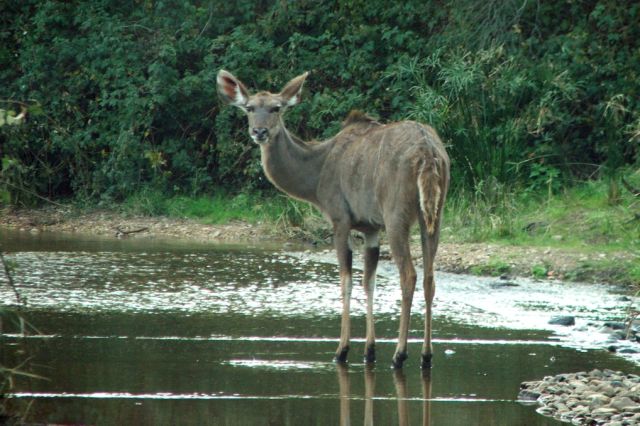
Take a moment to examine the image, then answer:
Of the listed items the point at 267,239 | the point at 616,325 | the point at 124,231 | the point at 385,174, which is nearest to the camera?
the point at 385,174

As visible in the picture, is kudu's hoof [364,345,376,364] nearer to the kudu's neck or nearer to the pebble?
the pebble

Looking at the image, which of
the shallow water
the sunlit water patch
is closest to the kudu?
the shallow water

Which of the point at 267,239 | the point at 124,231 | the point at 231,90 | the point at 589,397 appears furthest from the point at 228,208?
the point at 589,397

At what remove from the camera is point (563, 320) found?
34.3 ft

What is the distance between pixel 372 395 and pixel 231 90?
11.9 feet

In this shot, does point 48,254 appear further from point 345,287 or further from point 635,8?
point 635,8

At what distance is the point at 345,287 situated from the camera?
9344mm

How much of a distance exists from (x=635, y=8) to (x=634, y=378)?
10.6m

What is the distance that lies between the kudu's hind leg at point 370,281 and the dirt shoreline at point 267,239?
12.1 ft

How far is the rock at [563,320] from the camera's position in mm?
10453

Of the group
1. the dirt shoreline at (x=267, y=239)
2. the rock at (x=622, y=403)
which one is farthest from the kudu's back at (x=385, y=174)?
the dirt shoreline at (x=267, y=239)

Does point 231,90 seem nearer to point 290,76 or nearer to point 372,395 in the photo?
point 372,395

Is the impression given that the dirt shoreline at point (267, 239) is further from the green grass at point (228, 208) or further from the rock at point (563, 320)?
the rock at point (563, 320)

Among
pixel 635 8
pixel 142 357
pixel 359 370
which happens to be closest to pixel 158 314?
pixel 142 357
